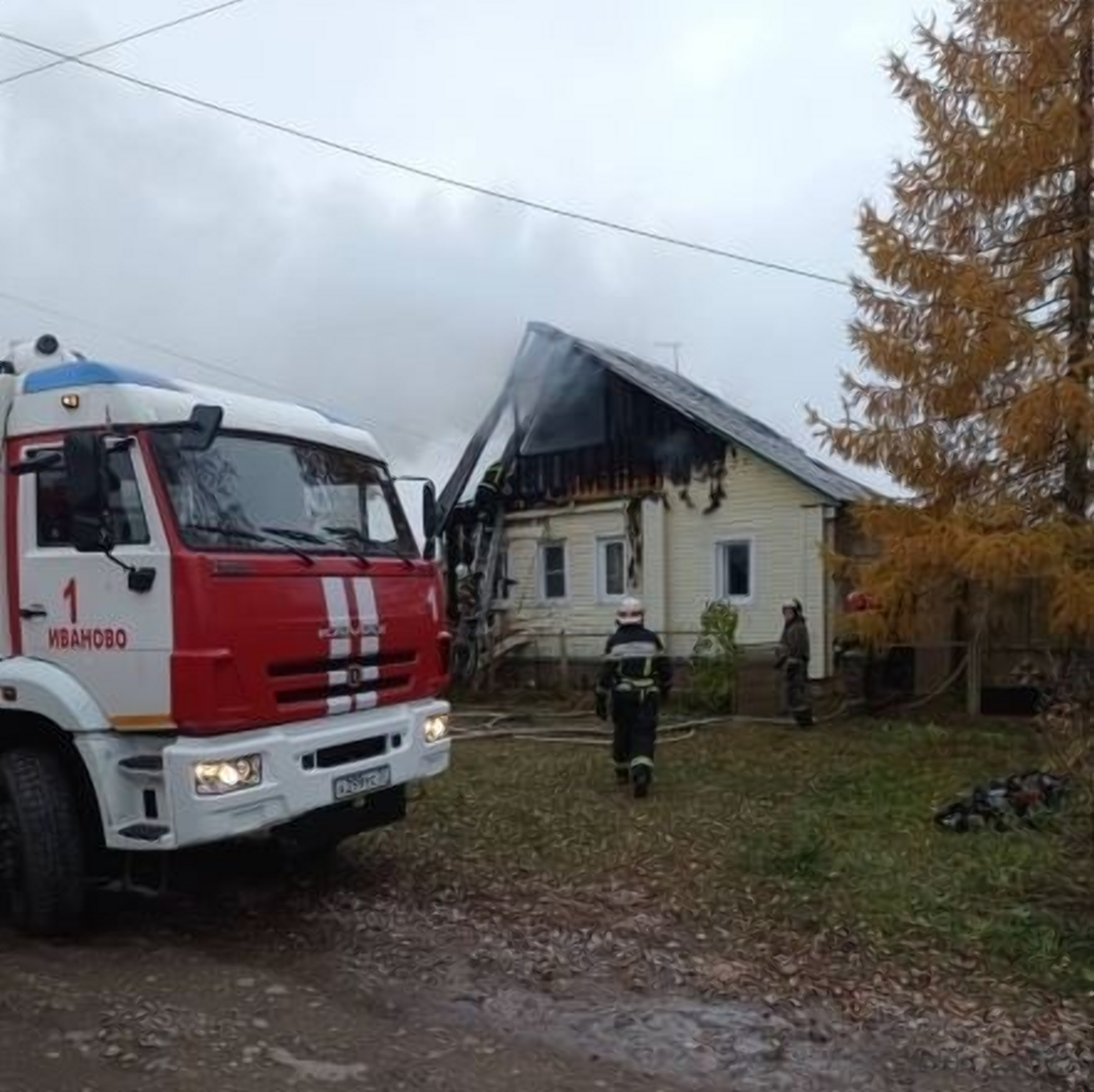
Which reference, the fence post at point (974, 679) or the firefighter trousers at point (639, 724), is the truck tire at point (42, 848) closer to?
the firefighter trousers at point (639, 724)

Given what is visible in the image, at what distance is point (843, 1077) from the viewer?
4426 millimetres

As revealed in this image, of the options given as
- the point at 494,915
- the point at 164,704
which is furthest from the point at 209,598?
the point at 494,915

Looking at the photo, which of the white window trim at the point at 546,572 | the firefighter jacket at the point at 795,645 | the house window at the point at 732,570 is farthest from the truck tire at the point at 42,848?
the white window trim at the point at 546,572

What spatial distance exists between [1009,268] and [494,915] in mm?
8344

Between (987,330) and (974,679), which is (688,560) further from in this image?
(987,330)

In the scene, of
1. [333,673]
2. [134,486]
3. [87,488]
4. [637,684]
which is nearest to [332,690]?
[333,673]

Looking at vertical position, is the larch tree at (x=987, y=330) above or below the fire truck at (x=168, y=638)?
above

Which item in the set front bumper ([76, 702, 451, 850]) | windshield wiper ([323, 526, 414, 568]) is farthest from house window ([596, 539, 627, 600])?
front bumper ([76, 702, 451, 850])

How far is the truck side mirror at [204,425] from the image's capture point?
5.50 meters

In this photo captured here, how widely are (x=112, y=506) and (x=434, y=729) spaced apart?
7.54 ft

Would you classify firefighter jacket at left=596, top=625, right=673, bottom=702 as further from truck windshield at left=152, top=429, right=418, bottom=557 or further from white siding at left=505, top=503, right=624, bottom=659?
white siding at left=505, top=503, right=624, bottom=659

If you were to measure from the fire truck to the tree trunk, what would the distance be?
24.7 feet

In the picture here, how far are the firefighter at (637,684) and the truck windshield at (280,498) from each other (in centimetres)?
287

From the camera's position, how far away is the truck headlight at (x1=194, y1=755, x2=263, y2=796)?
17.6ft
